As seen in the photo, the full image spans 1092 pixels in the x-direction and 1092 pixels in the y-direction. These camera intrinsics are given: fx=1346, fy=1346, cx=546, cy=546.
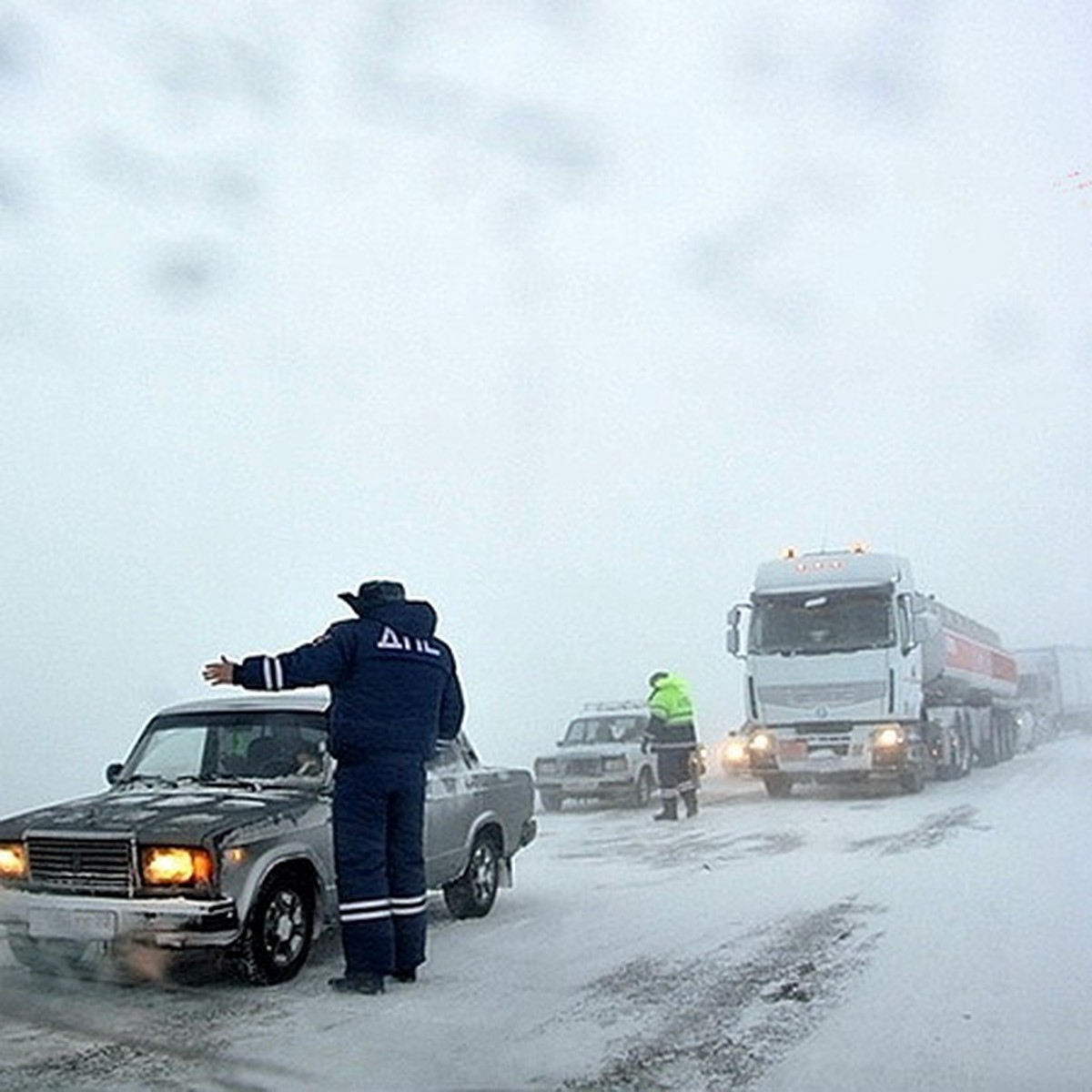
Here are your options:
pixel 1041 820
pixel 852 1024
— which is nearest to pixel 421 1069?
pixel 852 1024

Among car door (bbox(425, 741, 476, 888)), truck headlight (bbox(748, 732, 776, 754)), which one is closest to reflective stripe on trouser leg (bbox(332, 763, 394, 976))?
car door (bbox(425, 741, 476, 888))

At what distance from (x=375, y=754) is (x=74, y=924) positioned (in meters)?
1.66

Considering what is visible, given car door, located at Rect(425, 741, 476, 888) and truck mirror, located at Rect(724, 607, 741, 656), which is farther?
truck mirror, located at Rect(724, 607, 741, 656)

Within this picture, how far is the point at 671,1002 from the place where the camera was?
6219 mm

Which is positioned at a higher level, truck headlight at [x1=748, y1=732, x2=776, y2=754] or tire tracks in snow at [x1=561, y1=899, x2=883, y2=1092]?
truck headlight at [x1=748, y1=732, x2=776, y2=754]

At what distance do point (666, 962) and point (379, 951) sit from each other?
61.4 inches

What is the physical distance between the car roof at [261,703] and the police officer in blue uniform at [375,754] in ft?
4.20

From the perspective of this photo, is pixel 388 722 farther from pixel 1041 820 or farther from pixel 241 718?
pixel 1041 820

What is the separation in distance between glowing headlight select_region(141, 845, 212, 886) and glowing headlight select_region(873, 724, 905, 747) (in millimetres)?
13089

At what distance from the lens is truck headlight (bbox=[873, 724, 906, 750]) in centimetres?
1800

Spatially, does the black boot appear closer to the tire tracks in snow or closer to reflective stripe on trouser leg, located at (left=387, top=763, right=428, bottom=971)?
the tire tracks in snow

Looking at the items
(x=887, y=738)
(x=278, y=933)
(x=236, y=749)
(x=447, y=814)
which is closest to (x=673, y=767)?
(x=887, y=738)

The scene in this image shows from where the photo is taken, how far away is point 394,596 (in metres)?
6.99

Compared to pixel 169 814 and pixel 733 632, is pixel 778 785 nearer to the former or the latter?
pixel 733 632
